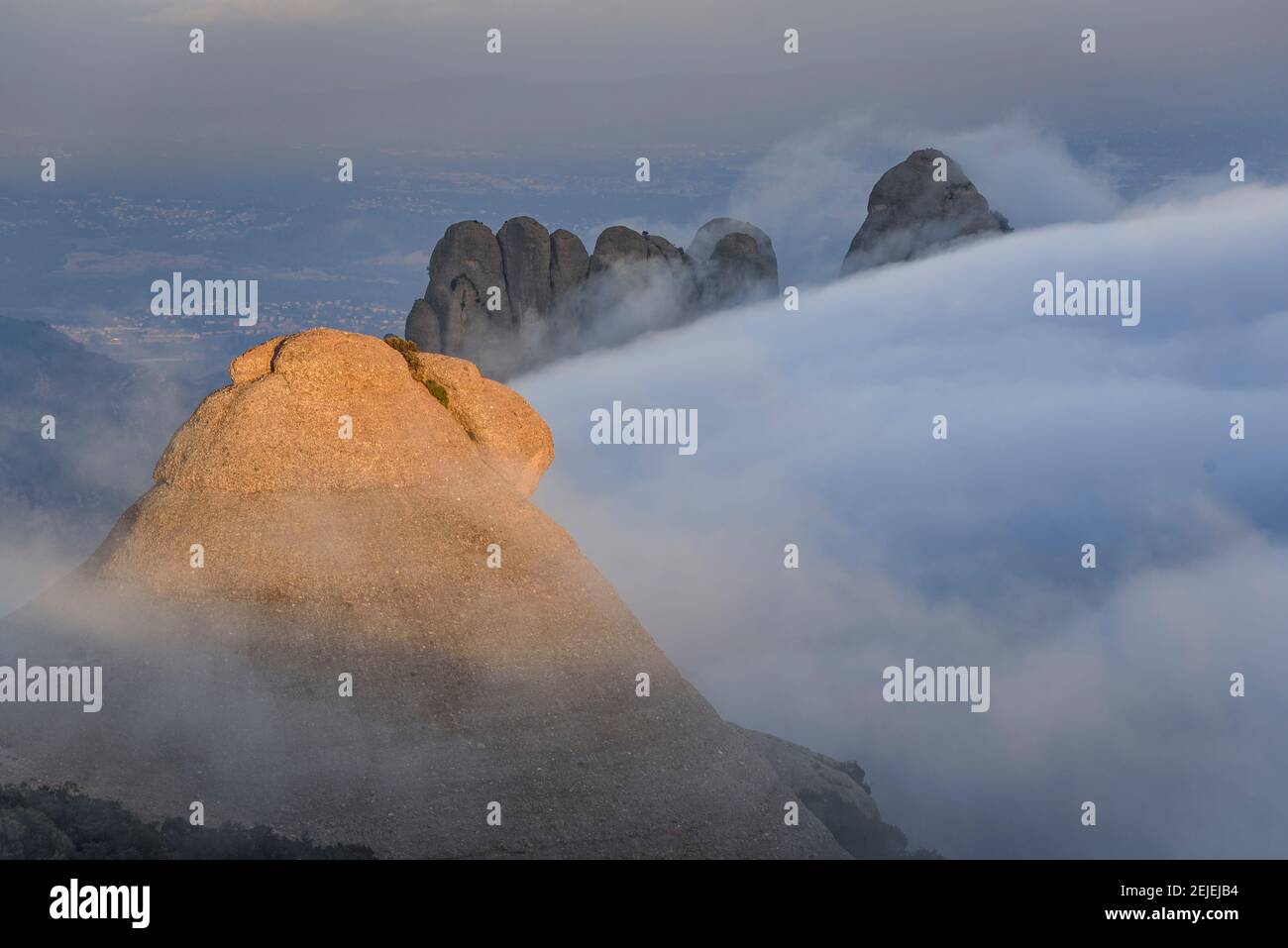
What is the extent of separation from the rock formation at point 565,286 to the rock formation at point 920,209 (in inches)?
609

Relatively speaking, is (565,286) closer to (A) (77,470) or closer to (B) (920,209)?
(B) (920,209)

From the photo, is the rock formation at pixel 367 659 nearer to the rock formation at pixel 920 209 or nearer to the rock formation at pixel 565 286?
the rock formation at pixel 565 286

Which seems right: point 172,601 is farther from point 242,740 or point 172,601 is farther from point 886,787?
point 886,787

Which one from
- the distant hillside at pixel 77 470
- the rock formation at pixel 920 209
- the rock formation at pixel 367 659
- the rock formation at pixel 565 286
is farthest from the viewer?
the distant hillside at pixel 77 470

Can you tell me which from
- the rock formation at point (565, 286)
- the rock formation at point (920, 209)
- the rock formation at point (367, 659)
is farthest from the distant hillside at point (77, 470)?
the rock formation at point (367, 659)

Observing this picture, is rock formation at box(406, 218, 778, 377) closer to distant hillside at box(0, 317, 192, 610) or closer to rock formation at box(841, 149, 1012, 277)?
rock formation at box(841, 149, 1012, 277)

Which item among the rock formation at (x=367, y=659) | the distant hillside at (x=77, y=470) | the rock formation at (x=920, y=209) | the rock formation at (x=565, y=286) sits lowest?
the rock formation at (x=367, y=659)

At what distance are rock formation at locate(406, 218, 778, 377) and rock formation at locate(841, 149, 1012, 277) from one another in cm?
1546

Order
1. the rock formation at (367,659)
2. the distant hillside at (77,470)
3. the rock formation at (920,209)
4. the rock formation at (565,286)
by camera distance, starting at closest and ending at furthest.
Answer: the rock formation at (367,659), the rock formation at (565,286), the rock formation at (920,209), the distant hillside at (77,470)

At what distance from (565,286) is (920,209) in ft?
127

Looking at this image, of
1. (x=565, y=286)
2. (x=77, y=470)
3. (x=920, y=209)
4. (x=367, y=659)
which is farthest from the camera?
(x=77, y=470)

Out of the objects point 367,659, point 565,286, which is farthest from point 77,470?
point 367,659

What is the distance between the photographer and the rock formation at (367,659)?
33.8 meters

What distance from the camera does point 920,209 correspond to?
16200 centimetres
